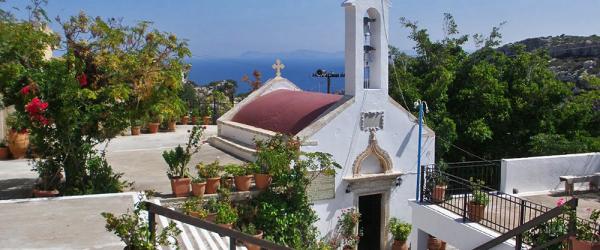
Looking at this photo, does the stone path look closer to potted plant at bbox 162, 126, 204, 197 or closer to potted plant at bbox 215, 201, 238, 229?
potted plant at bbox 162, 126, 204, 197

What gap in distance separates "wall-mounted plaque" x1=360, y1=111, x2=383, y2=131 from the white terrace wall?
131 inches

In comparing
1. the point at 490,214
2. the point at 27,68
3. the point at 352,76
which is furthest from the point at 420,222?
the point at 27,68

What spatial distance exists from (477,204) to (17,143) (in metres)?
12.3

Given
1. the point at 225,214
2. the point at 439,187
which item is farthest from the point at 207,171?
the point at 439,187

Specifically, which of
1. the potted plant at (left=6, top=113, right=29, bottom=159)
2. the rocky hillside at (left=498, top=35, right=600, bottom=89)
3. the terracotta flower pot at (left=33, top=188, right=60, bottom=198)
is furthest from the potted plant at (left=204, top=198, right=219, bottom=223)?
the rocky hillside at (left=498, top=35, right=600, bottom=89)

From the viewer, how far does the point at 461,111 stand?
68.0 ft

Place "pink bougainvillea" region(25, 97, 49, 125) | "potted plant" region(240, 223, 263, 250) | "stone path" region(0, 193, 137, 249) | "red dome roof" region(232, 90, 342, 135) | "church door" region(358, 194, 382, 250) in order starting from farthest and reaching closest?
"church door" region(358, 194, 382, 250)
"red dome roof" region(232, 90, 342, 135)
"potted plant" region(240, 223, 263, 250)
"pink bougainvillea" region(25, 97, 49, 125)
"stone path" region(0, 193, 137, 249)

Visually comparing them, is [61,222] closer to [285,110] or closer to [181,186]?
[181,186]

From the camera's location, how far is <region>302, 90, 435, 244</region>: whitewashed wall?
13.3 metres

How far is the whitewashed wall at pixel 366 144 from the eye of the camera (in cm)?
1327

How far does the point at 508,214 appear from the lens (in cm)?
1185

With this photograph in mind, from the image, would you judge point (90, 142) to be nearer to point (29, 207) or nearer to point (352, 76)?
point (29, 207)

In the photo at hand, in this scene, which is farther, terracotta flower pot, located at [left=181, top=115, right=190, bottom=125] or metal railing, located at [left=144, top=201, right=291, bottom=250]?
terracotta flower pot, located at [left=181, top=115, right=190, bottom=125]

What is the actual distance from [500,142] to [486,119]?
1282 millimetres
